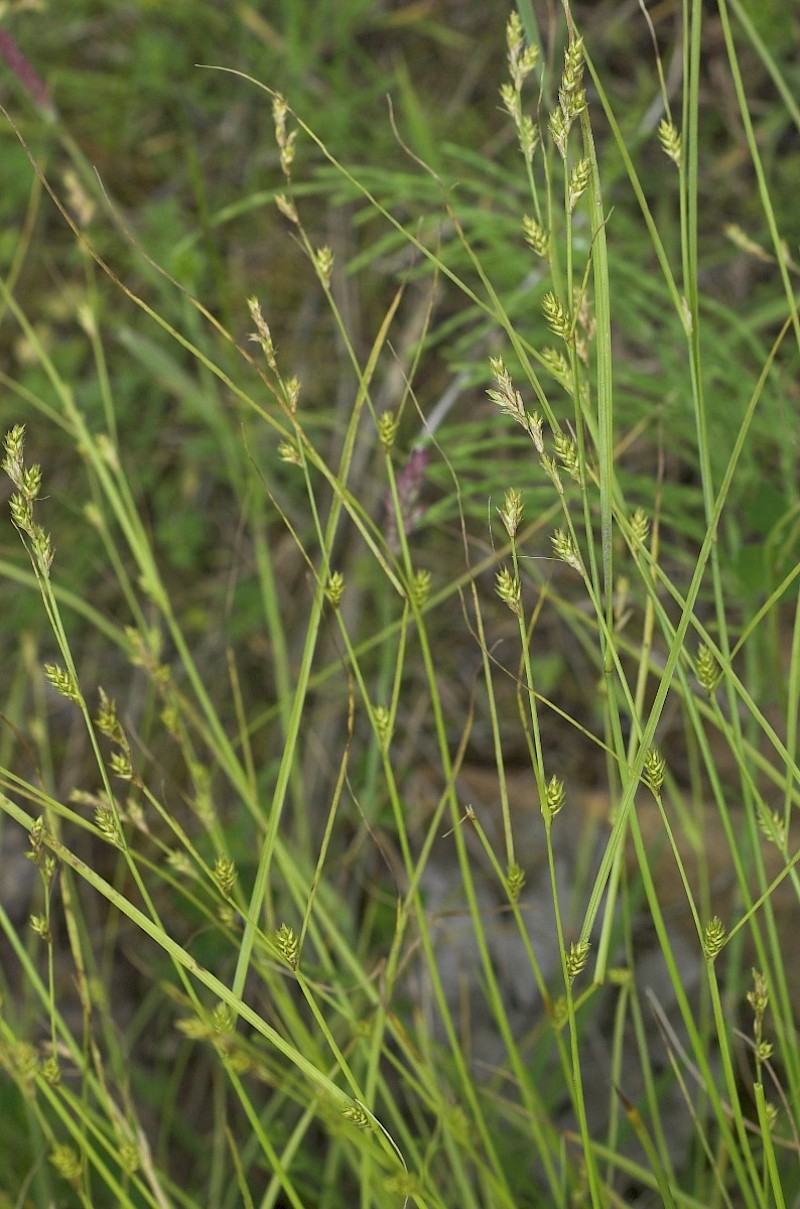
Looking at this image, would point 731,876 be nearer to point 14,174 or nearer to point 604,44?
point 604,44

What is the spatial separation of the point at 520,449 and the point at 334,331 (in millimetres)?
358

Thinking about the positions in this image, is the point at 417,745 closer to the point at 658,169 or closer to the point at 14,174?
the point at 658,169

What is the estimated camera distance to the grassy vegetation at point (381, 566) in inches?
45.2

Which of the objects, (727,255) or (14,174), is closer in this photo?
(727,255)


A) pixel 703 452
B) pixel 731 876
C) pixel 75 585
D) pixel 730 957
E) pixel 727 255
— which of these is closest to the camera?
pixel 703 452

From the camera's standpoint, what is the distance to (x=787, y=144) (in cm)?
151

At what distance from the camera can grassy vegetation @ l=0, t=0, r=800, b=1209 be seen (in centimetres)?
115

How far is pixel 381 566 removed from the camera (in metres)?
1.14

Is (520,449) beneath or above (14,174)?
beneath

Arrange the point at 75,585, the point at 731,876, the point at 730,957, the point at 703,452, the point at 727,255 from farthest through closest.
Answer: the point at 75,585, the point at 727,255, the point at 731,876, the point at 730,957, the point at 703,452

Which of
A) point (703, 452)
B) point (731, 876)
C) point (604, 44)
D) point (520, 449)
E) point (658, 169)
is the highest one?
point (604, 44)

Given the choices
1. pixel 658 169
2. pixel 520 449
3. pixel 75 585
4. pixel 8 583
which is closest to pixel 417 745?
pixel 520 449

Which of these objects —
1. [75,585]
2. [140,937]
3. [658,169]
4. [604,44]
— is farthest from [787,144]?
[140,937]

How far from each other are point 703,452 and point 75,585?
3.77 ft
